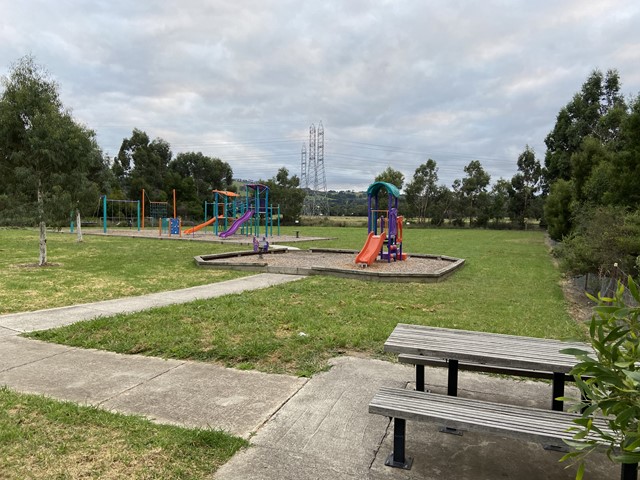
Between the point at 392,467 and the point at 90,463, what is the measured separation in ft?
6.05

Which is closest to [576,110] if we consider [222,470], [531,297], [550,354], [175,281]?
[531,297]

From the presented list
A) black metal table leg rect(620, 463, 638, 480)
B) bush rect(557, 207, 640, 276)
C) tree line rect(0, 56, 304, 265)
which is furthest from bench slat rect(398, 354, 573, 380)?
tree line rect(0, 56, 304, 265)

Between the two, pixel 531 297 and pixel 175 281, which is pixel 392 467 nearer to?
pixel 531 297

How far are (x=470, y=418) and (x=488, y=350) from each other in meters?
0.84

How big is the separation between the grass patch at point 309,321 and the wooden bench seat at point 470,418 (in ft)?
5.57

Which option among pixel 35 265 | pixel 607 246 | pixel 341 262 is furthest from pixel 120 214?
pixel 607 246

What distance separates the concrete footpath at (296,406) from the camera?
9.16ft

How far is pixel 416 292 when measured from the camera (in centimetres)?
938

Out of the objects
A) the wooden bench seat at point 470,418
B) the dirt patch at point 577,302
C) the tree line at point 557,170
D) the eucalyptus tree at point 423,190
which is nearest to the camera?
the wooden bench seat at point 470,418

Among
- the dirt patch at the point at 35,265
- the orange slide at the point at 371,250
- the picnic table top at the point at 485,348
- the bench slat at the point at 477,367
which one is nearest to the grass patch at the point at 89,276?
the dirt patch at the point at 35,265

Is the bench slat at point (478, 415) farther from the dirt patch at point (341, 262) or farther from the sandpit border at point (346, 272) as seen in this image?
the dirt patch at point (341, 262)

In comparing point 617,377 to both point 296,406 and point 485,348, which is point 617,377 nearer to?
point 485,348

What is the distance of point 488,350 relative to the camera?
3.33 metres

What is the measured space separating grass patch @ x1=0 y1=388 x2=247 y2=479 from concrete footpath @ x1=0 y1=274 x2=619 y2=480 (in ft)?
0.54
